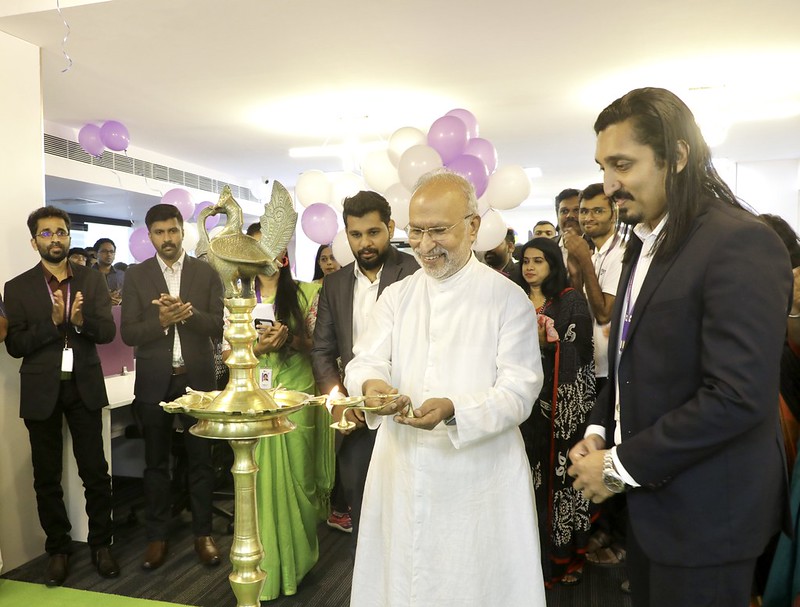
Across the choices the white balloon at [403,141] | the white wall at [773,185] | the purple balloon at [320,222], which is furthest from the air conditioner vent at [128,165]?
the white wall at [773,185]

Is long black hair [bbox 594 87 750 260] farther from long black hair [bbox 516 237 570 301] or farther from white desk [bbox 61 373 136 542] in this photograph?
white desk [bbox 61 373 136 542]

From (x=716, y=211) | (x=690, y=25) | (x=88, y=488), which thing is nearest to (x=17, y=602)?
(x=88, y=488)

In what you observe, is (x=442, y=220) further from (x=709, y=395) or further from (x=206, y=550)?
(x=206, y=550)

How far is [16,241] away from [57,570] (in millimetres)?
1826

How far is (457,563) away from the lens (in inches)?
69.7

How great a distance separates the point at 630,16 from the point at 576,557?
3.47 metres

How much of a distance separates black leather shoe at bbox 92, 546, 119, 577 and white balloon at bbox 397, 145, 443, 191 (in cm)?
288

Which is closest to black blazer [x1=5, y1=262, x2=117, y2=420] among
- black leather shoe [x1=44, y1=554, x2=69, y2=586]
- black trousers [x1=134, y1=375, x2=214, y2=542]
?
black trousers [x1=134, y1=375, x2=214, y2=542]

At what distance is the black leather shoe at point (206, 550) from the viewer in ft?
11.1

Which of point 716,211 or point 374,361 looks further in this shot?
point 374,361

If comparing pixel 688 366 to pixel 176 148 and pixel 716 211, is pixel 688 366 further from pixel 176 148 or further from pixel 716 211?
pixel 176 148

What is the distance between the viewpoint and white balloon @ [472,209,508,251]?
14.9 feet

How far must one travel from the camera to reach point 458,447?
1.68 metres

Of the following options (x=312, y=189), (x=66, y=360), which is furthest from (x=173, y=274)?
(x=312, y=189)
